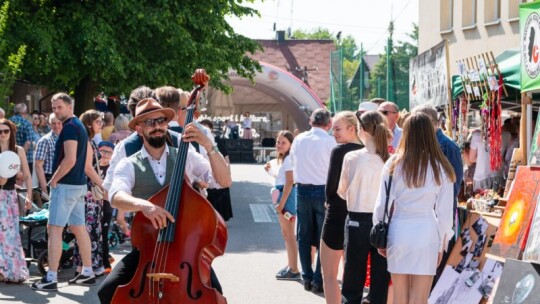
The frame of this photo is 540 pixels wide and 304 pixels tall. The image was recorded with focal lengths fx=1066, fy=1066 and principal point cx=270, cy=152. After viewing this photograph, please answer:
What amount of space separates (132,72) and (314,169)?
54.7 feet

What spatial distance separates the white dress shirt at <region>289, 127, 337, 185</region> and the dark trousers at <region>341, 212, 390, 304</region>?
2.47 metres

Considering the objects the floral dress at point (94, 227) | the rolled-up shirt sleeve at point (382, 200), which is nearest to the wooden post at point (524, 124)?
the rolled-up shirt sleeve at point (382, 200)

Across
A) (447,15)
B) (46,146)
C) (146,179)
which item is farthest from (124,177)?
(447,15)

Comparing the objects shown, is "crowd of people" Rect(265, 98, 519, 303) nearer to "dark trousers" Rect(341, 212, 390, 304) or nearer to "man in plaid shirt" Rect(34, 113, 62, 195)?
"dark trousers" Rect(341, 212, 390, 304)

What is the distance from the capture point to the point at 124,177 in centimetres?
657

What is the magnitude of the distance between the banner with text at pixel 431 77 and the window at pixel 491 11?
1192 cm

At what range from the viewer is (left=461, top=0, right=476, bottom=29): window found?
1214 inches

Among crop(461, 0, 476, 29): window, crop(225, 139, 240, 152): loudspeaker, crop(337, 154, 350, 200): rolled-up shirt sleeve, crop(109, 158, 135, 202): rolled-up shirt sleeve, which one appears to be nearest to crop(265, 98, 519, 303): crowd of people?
crop(337, 154, 350, 200): rolled-up shirt sleeve

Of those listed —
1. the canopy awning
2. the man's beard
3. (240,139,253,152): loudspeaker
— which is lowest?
(240,139,253,152): loudspeaker

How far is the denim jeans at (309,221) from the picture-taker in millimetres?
10758

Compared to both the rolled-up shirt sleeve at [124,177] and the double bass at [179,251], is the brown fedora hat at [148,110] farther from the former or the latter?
the double bass at [179,251]

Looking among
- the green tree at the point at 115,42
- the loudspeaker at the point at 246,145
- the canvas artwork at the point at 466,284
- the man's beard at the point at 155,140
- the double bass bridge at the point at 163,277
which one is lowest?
the loudspeaker at the point at 246,145

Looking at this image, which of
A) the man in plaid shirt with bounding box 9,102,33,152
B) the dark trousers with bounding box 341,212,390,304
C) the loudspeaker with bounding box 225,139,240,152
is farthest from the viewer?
the loudspeaker with bounding box 225,139,240,152

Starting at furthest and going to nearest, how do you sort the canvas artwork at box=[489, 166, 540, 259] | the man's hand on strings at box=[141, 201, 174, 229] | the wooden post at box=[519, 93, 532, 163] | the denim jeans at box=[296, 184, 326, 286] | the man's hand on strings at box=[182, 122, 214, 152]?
the wooden post at box=[519, 93, 532, 163], the denim jeans at box=[296, 184, 326, 286], the canvas artwork at box=[489, 166, 540, 259], the man's hand on strings at box=[182, 122, 214, 152], the man's hand on strings at box=[141, 201, 174, 229]
